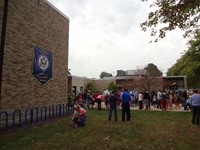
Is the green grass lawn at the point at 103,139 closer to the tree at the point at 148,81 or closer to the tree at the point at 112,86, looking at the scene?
the tree at the point at 148,81

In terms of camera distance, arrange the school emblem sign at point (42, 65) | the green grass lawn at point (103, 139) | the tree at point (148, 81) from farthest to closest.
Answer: the tree at point (148, 81) → the school emblem sign at point (42, 65) → the green grass lawn at point (103, 139)

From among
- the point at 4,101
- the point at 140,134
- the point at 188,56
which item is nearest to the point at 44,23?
the point at 4,101

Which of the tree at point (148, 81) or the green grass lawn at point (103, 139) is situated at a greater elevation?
the tree at point (148, 81)

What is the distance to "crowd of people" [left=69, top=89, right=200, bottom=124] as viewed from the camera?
11002 mm

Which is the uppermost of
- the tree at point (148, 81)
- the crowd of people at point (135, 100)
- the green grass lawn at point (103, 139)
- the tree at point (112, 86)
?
the tree at point (148, 81)

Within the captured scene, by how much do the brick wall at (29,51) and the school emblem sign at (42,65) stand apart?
0.36 m

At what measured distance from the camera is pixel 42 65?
1342cm

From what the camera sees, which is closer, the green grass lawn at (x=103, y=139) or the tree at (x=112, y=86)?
the green grass lawn at (x=103, y=139)

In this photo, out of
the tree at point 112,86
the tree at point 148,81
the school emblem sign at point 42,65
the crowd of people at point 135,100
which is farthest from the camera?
the tree at point 112,86

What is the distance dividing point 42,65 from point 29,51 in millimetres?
1693

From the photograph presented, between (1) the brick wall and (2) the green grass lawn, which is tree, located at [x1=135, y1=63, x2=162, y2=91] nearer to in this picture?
(1) the brick wall

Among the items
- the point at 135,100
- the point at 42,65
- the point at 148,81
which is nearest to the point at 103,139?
the point at 42,65

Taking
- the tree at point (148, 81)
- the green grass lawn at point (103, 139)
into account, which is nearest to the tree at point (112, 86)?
the tree at point (148, 81)

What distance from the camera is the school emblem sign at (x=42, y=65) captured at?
1267 centimetres
